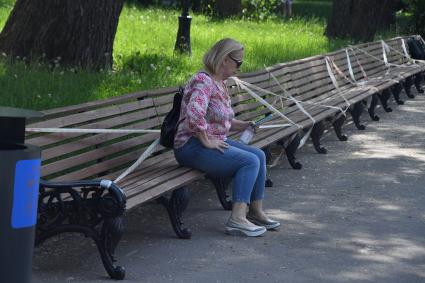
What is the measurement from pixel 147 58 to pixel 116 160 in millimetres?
5622

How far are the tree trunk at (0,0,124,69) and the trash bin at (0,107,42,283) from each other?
22.1 ft

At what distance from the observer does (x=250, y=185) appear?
7480mm

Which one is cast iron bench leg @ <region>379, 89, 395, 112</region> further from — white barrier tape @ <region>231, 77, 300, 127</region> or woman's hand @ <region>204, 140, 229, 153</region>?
woman's hand @ <region>204, 140, 229, 153</region>

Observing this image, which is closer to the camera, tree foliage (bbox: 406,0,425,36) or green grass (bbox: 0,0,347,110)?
green grass (bbox: 0,0,347,110)

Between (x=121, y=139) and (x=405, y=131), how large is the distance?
5.80m

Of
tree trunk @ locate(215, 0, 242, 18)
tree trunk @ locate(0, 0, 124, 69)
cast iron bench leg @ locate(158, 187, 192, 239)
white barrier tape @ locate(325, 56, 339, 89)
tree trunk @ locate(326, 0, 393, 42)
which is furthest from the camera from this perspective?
tree trunk @ locate(215, 0, 242, 18)

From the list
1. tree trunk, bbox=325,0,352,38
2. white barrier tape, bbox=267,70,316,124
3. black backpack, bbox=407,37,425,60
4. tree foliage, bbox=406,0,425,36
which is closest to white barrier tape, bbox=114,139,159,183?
white barrier tape, bbox=267,70,316,124

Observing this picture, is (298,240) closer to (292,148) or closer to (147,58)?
(292,148)

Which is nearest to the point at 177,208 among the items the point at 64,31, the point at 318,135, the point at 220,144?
the point at 220,144

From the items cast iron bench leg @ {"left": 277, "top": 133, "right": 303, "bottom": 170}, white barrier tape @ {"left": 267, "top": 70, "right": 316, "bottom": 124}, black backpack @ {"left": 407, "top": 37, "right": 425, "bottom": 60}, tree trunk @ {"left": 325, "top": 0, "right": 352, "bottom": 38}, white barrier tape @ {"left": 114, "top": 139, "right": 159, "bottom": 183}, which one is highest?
white barrier tape @ {"left": 114, "top": 139, "right": 159, "bottom": 183}

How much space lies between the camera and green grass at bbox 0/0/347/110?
9.66 meters

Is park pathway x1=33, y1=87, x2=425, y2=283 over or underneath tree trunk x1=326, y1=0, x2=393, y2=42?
over

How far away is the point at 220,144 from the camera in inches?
298

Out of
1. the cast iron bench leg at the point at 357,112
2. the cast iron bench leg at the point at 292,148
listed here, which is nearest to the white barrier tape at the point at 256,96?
the cast iron bench leg at the point at 292,148
